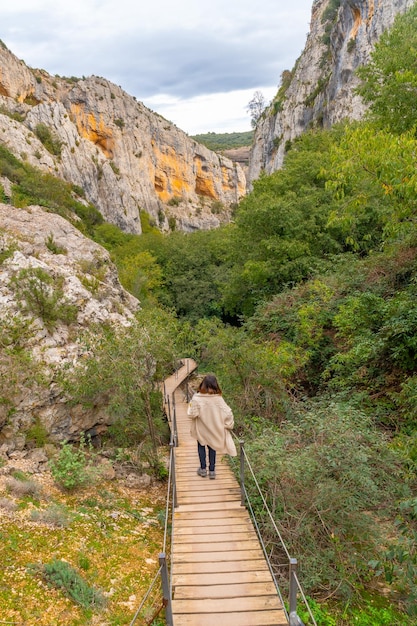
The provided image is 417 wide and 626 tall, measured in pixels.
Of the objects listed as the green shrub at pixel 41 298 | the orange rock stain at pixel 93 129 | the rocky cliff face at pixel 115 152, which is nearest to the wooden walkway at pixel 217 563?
the green shrub at pixel 41 298

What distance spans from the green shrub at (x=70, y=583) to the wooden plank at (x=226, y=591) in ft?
3.71

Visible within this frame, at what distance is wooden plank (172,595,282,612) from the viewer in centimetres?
397

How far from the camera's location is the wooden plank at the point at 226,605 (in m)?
3.97

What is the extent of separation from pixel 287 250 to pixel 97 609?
14.2 meters

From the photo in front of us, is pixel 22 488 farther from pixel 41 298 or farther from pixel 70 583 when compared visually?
pixel 41 298

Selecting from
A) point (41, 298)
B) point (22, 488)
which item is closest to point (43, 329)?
point (41, 298)

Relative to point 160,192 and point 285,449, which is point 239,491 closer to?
point 285,449

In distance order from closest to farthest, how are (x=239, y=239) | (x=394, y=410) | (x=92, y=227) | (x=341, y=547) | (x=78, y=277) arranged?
1. (x=341, y=547)
2. (x=394, y=410)
3. (x=78, y=277)
4. (x=239, y=239)
5. (x=92, y=227)

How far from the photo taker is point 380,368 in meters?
9.43

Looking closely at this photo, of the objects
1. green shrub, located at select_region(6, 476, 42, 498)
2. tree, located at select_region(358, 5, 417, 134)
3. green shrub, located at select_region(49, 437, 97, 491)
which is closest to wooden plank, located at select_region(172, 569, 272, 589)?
green shrub, located at select_region(6, 476, 42, 498)

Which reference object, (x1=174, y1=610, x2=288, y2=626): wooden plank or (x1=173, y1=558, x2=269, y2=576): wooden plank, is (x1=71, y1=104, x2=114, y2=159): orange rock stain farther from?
(x1=174, y1=610, x2=288, y2=626): wooden plank

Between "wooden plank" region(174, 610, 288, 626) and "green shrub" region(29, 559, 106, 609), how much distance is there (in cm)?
131

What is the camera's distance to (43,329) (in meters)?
11.6

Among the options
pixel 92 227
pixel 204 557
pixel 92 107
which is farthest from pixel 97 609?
pixel 92 107
